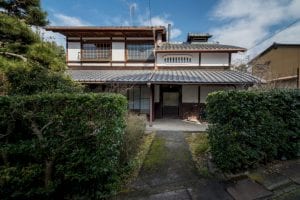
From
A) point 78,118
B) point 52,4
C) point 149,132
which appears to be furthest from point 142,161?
point 52,4

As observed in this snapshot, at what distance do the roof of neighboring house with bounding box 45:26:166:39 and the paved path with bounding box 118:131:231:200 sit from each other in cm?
958

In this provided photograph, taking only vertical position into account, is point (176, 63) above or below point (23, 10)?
below

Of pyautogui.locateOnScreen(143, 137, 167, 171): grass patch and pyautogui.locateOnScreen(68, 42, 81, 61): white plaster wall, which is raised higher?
pyautogui.locateOnScreen(68, 42, 81, 61): white plaster wall

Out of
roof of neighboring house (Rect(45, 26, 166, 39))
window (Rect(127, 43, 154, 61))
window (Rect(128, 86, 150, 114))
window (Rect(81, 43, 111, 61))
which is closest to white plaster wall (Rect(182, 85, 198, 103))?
window (Rect(128, 86, 150, 114))

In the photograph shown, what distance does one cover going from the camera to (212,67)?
14.9 metres

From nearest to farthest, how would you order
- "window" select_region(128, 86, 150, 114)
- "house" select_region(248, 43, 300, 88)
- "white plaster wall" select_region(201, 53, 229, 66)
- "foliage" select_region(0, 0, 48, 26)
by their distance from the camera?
"foliage" select_region(0, 0, 48, 26)
"window" select_region(128, 86, 150, 114)
"white plaster wall" select_region(201, 53, 229, 66)
"house" select_region(248, 43, 300, 88)

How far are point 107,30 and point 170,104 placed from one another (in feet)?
21.0

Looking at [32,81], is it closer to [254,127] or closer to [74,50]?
[254,127]

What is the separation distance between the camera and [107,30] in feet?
45.9

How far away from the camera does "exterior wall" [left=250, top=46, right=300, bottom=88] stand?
1641cm

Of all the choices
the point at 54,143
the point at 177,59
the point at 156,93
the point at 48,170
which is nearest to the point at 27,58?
the point at 54,143

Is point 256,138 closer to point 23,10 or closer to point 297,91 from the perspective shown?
point 297,91

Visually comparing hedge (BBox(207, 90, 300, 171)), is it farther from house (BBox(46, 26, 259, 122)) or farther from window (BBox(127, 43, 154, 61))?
window (BBox(127, 43, 154, 61))

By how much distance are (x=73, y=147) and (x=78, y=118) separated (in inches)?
22.3
